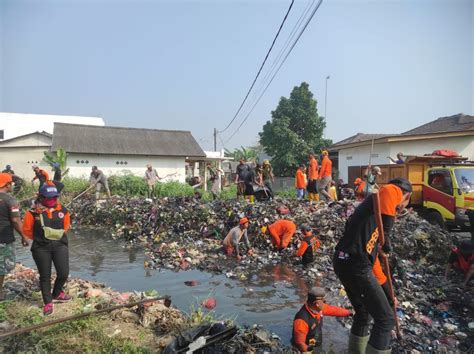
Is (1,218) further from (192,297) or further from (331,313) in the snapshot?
(331,313)

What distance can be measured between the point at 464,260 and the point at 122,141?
2195 centimetres

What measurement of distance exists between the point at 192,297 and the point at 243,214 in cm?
457

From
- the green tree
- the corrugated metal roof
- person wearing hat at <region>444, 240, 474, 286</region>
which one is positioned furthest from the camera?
the green tree

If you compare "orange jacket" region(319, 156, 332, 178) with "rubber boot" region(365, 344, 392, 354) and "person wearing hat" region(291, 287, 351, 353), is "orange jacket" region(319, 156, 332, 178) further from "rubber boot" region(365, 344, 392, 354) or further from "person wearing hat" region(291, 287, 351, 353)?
"rubber boot" region(365, 344, 392, 354)

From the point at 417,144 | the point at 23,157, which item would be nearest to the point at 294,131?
the point at 417,144

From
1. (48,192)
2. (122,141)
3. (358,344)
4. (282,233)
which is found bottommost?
(358,344)

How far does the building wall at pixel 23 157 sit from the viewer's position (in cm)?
2350

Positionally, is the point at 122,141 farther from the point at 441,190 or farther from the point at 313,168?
the point at 441,190

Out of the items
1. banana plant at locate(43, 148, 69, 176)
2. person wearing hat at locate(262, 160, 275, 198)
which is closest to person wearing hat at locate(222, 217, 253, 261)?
person wearing hat at locate(262, 160, 275, 198)

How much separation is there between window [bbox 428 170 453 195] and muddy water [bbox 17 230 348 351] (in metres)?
5.26

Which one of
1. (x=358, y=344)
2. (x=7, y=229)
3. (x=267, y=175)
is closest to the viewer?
(x=358, y=344)

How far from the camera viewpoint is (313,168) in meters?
12.7

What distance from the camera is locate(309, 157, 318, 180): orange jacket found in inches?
495

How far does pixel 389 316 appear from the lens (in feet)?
11.2
